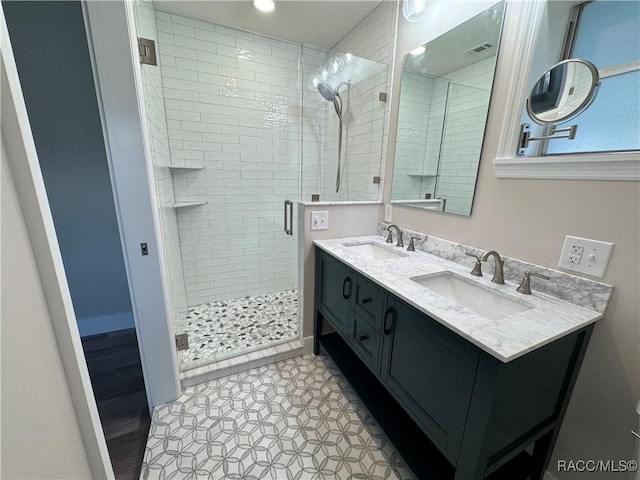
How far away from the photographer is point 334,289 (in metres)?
1.68

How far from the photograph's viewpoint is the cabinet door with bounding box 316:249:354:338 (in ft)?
5.04

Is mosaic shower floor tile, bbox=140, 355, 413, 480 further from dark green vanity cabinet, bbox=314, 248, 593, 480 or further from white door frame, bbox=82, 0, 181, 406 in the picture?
dark green vanity cabinet, bbox=314, 248, 593, 480

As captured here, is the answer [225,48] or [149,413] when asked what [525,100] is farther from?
[149,413]

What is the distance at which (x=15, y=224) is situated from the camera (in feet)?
1.56

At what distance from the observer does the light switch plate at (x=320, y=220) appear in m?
1.80

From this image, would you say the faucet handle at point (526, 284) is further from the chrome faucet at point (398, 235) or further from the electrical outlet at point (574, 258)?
the chrome faucet at point (398, 235)

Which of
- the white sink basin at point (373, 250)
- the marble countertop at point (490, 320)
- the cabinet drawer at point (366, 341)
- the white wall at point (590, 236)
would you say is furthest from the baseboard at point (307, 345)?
the white wall at point (590, 236)

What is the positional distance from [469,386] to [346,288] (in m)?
0.78

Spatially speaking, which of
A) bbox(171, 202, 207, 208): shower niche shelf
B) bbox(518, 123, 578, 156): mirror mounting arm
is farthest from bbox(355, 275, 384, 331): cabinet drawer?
bbox(171, 202, 207, 208): shower niche shelf

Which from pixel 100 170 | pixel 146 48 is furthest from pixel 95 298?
pixel 146 48

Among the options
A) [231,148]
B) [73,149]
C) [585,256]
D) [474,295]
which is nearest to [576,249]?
[585,256]

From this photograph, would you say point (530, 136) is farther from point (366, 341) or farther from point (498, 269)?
point (366, 341)

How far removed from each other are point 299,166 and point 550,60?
6.74ft

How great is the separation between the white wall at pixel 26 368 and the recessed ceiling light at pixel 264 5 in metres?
2.12
